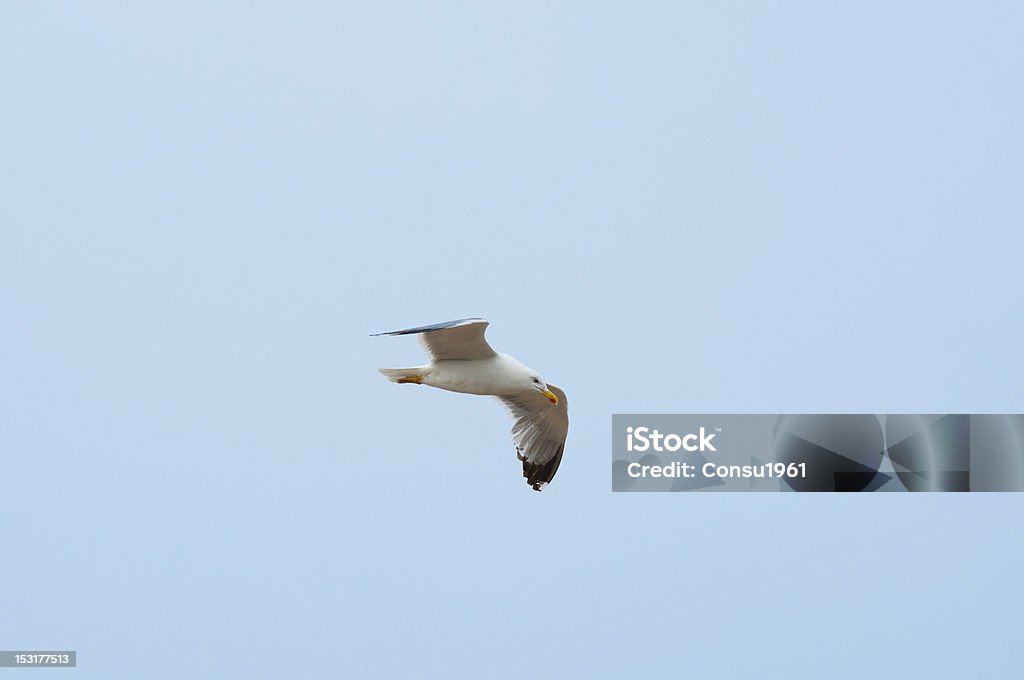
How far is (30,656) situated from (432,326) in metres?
2.62

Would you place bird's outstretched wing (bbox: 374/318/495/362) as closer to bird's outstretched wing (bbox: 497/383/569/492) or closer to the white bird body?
the white bird body

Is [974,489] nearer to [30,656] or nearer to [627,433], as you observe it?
[627,433]

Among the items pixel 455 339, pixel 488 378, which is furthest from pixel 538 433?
pixel 455 339

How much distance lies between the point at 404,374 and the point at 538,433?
1.10m

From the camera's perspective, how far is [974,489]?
855 centimetres

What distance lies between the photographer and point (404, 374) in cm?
782

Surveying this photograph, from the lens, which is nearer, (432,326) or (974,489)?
(432,326)

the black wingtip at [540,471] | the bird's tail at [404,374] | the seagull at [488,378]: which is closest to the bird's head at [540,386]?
the seagull at [488,378]

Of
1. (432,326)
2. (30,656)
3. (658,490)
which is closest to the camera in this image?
(432,326)

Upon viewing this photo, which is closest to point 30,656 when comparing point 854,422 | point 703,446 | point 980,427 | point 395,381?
point 395,381

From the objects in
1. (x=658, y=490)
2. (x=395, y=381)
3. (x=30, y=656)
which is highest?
(x=395, y=381)

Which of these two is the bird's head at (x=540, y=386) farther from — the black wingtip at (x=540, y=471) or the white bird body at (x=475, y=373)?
the black wingtip at (x=540, y=471)

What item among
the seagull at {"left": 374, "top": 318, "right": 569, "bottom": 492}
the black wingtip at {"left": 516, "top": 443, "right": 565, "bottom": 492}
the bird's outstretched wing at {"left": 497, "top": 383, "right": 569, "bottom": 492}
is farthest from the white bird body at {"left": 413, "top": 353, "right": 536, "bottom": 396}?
the black wingtip at {"left": 516, "top": 443, "right": 565, "bottom": 492}

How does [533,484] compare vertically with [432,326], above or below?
below
